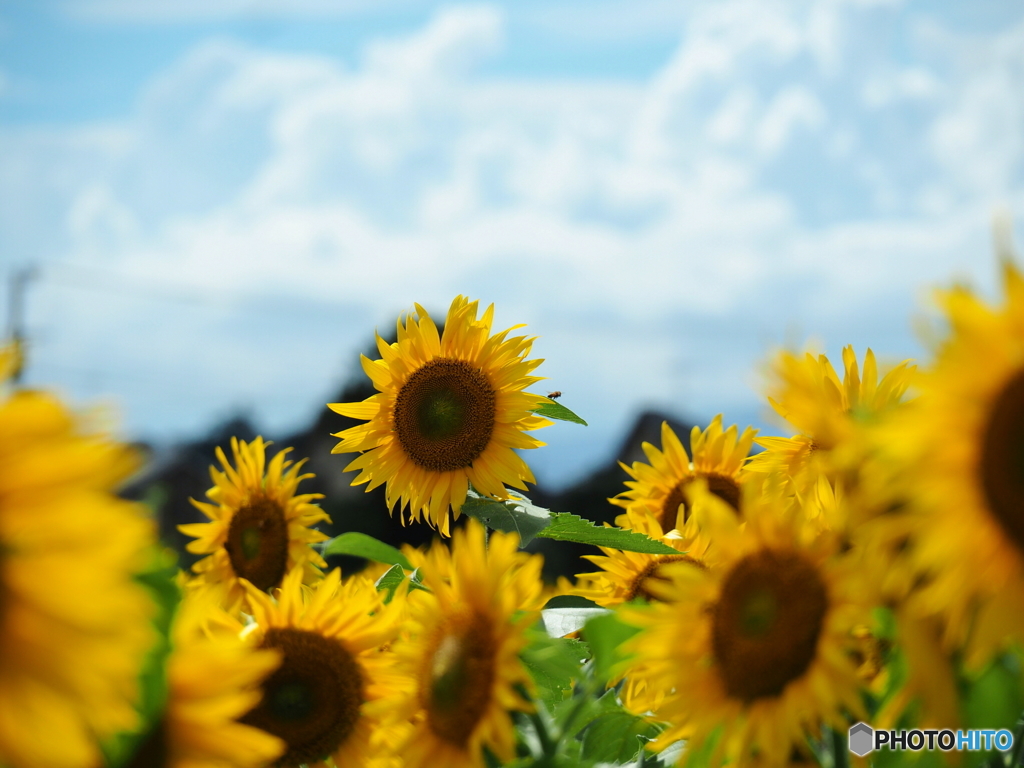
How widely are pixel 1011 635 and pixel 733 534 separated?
0.38m

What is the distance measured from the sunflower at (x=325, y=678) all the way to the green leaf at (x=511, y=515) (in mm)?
494

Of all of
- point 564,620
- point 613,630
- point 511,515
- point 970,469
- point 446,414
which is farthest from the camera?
point 446,414

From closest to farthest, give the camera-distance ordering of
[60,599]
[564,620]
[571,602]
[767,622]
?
[60,599], [767,622], [564,620], [571,602]

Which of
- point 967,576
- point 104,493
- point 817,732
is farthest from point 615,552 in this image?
point 104,493

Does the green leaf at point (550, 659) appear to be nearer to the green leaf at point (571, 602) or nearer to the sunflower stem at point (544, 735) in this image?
the sunflower stem at point (544, 735)

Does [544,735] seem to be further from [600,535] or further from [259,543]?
[259,543]

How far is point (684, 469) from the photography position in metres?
3.46

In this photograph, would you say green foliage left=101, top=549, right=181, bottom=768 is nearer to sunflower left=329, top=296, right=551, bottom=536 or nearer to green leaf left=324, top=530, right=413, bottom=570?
green leaf left=324, top=530, right=413, bottom=570

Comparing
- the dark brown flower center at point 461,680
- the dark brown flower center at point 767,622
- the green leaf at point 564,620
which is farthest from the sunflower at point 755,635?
the green leaf at point 564,620

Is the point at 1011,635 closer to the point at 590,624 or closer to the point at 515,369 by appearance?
the point at 590,624

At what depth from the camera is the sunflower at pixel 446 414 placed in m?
2.72

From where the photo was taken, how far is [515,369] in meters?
2.72

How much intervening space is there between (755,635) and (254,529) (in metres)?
2.34

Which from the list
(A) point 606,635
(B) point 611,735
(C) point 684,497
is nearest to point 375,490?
(C) point 684,497
